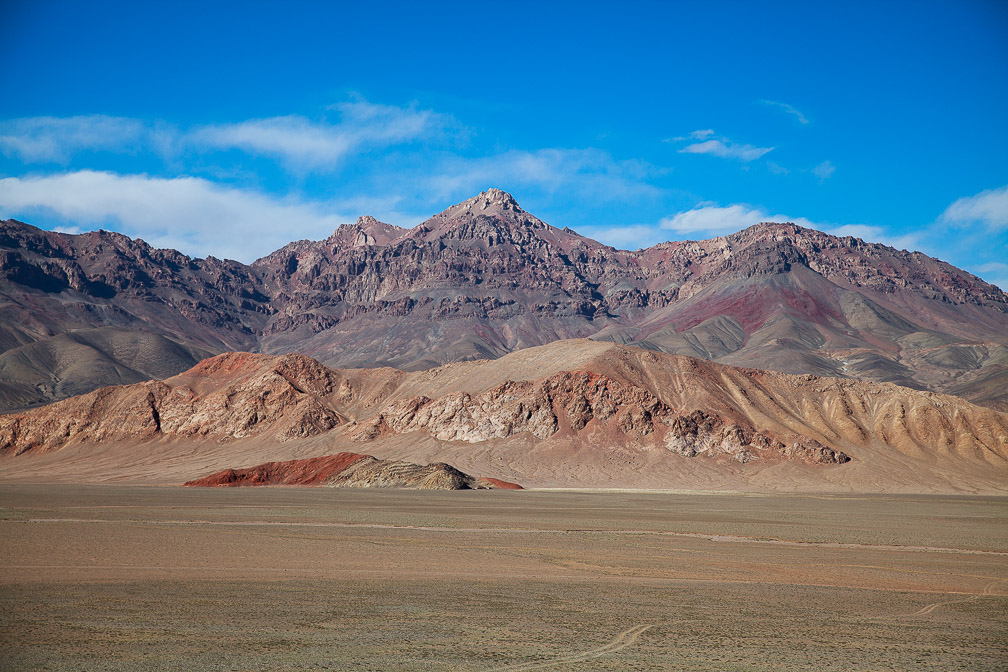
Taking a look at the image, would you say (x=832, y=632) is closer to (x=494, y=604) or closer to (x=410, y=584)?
(x=494, y=604)

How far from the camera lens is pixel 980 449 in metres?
99.5

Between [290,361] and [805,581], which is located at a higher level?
[290,361]

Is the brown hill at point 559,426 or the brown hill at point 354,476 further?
the brown hill at point 559,426

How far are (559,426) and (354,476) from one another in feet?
104

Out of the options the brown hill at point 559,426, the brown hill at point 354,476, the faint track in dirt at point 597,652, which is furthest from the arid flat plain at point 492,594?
the brown hill at point 559,426

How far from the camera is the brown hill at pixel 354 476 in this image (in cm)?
7369

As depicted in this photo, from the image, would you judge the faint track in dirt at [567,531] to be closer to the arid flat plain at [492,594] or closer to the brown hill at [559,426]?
the arid flat plain at [492,594]

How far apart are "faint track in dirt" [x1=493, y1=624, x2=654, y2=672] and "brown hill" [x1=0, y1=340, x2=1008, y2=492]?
71753 millimetres

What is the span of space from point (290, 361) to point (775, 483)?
78.5 m

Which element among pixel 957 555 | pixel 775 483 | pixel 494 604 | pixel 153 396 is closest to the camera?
pixel 494 604

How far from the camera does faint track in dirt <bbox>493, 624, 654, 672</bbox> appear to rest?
13.3m

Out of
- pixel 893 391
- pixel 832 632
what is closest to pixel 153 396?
pixel 893 391

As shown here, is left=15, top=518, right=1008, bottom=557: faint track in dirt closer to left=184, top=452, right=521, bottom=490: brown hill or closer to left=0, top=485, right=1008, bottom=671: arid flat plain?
left=0, top=485, right=1008, bottom=671: arid flat plain

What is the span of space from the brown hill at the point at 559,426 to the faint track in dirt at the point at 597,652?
7175cm
